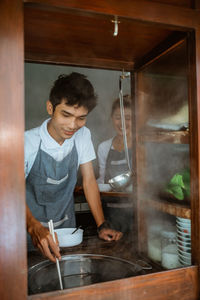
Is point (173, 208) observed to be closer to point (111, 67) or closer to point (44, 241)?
point (44, 241)

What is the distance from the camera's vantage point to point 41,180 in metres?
1.55

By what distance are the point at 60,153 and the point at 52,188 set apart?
8.7 inches

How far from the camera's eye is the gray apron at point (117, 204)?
5.09 ft

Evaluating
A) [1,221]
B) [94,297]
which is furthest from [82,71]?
[94,297]

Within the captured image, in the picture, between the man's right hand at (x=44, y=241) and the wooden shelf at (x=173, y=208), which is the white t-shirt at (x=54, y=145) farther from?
the wooden shelf at (x=173, y=208)

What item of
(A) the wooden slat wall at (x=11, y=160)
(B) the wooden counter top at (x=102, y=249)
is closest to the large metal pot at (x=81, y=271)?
(B) the wooden counter top at (x=102, y=249)

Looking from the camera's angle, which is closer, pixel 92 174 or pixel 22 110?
pixel 22 110

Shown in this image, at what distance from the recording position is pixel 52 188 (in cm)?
159

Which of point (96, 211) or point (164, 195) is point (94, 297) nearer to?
point (164, 195)

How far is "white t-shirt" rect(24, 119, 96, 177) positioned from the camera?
1.51m

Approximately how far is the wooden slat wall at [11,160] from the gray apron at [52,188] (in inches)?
32.3

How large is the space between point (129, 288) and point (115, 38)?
94 centimetres

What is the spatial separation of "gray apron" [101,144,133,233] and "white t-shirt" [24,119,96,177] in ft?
0.47

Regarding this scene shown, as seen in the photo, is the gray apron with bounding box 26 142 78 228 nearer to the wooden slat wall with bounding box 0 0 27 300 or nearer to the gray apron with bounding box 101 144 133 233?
the gray apron with bounding box 101 144 133 233
